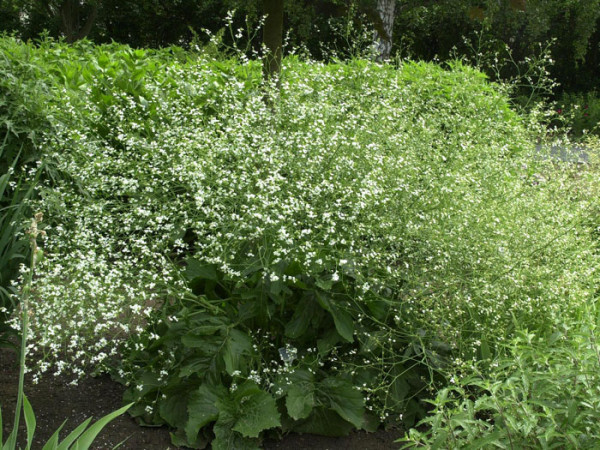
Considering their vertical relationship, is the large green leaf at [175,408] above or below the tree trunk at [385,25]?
below

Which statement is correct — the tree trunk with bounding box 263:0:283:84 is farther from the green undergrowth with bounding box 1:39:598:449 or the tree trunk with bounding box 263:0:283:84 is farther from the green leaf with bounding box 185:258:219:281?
the green leaf with bounding box 185:258:219:281

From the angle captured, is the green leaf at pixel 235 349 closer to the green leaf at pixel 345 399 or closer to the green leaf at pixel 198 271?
the green leaf at pixel 198 271

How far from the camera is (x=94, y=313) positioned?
121 inches

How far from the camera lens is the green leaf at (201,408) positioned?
10.1 ft

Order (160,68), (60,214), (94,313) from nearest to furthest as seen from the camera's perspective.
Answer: (94,313) < (60,214) < (160,68)

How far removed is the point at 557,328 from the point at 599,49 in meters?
19.4

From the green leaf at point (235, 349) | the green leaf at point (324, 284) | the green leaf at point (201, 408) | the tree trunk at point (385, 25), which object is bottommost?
the green leaf at point (201, 408)

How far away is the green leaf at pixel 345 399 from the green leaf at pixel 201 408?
545mm

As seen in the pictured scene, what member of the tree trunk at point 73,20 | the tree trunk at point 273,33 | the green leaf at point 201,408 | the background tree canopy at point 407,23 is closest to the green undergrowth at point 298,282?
the green leaf at point 201,408

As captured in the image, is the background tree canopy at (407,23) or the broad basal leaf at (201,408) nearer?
the broad basal leaf at (201,408)

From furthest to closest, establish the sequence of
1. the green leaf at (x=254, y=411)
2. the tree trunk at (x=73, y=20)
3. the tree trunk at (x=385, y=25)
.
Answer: the tree trunk at (x=73, y=20) → the tree trunk at (x=385, y=25) → the green leaf at (x=254, y=411)

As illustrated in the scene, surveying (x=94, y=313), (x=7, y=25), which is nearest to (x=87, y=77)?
(x=94, y=313)

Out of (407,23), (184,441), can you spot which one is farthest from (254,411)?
(407,23)

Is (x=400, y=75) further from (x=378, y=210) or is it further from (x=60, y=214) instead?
(x=60, y=214)
